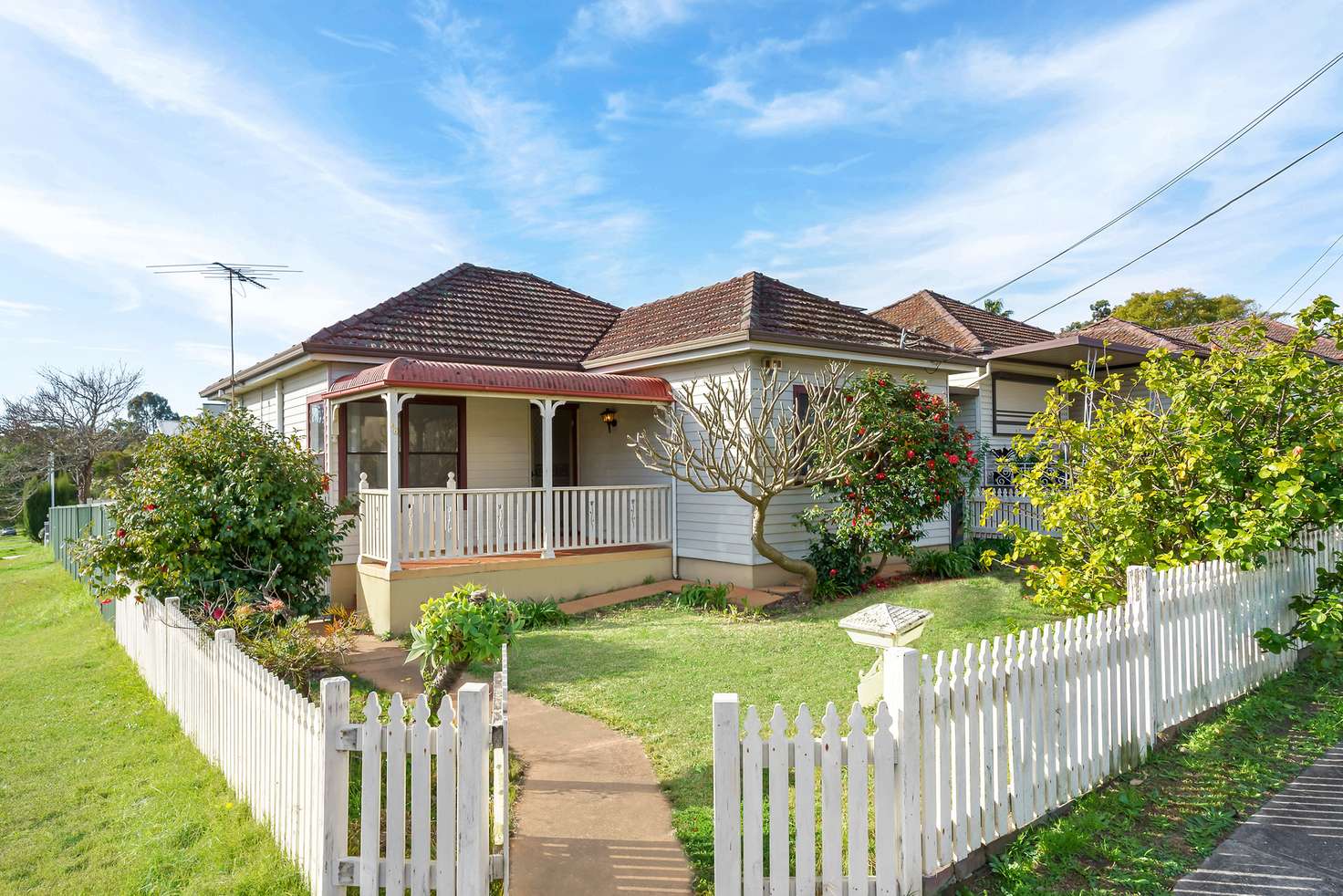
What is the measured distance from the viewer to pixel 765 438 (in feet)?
33.2

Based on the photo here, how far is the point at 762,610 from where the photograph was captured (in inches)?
372

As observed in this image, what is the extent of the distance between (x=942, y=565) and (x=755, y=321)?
4800 mm

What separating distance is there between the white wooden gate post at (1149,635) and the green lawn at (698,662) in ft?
6.31

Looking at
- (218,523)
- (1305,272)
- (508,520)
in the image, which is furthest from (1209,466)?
(1305,272)

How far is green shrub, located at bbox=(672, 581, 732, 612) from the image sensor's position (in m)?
9.65

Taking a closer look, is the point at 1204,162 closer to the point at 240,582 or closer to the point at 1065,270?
the point at 1065,270

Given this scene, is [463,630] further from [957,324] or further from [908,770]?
[957,324]

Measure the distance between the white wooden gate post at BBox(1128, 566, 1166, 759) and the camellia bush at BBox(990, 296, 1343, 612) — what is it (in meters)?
1.30

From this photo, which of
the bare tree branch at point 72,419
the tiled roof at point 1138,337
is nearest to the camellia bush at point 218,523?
the tiled roof at point 1138,337

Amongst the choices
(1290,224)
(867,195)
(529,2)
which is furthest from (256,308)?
(1290,224)

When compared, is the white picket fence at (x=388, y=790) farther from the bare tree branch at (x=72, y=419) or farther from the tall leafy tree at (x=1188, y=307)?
the tall leafy tree at (x=1188, y=307)

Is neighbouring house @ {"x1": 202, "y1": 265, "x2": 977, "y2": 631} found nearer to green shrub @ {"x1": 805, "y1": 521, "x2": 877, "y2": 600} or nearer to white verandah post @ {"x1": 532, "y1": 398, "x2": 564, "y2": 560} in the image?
white verandah post @ {"x1": 532, "y1": 398, "x2": 564, "y2": 560}

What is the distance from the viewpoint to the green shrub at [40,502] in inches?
1089

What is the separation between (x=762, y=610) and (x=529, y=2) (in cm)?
873
